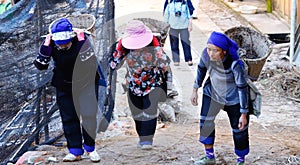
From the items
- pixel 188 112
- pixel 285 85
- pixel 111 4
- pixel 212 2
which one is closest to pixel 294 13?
pixel 285 85

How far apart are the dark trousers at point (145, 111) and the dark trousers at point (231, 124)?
82cm

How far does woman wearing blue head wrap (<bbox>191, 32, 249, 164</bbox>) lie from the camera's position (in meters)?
5.09

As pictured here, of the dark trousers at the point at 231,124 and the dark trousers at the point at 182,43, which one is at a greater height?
the dark trousers at the point at 231,124

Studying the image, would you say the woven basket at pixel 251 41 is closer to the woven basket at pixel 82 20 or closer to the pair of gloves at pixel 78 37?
the woven basket at pixel 82 20

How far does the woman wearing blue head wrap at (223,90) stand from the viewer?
16.7 feet

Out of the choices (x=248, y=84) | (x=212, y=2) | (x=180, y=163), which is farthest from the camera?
(x=212, y=2)

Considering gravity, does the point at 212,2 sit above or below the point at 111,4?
below

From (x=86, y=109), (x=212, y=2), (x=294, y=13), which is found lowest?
(x=212, y=2)

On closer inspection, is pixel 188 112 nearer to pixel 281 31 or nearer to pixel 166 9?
pixel 166 9

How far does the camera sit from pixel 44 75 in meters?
6.31

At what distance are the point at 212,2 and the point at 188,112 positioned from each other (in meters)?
9.62

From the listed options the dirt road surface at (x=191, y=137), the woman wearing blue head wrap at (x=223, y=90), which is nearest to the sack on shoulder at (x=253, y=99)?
the woman wearing blue head wrap at (x=223, y=90)

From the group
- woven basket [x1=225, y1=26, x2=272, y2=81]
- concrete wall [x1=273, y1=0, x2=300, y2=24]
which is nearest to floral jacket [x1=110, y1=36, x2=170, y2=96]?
woven basket [x1=225, y1=26, x2=272, y2=81]

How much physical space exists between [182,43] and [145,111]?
471cm
